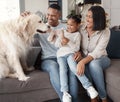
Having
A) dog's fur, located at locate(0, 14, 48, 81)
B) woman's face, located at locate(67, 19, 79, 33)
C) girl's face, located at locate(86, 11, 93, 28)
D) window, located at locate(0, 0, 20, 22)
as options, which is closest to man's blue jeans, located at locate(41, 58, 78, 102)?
dog's fur, located at locate(0, 14, 48, 81)

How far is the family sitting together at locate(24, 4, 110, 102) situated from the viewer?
7.05 feet

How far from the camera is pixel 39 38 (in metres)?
2.58

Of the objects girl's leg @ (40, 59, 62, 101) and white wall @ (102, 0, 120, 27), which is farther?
white wall @ (102, 0, 120, 27)

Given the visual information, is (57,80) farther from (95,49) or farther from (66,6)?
(66,6)

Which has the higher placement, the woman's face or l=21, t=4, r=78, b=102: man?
the woman's face

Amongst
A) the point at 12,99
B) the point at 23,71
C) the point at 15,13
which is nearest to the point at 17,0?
the point at 15,13

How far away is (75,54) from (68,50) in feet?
0.30

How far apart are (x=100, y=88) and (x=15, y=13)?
3047 millimetres

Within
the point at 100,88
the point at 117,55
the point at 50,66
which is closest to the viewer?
the point at 100,88

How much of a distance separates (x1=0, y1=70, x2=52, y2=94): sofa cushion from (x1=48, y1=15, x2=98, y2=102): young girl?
193 millimetres

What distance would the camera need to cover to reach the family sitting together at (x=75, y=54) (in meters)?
2.15

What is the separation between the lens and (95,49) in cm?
234

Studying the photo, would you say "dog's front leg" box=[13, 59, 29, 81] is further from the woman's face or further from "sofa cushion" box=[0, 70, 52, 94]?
the woman's face

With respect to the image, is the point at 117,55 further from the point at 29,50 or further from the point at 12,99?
the point at 12,99
